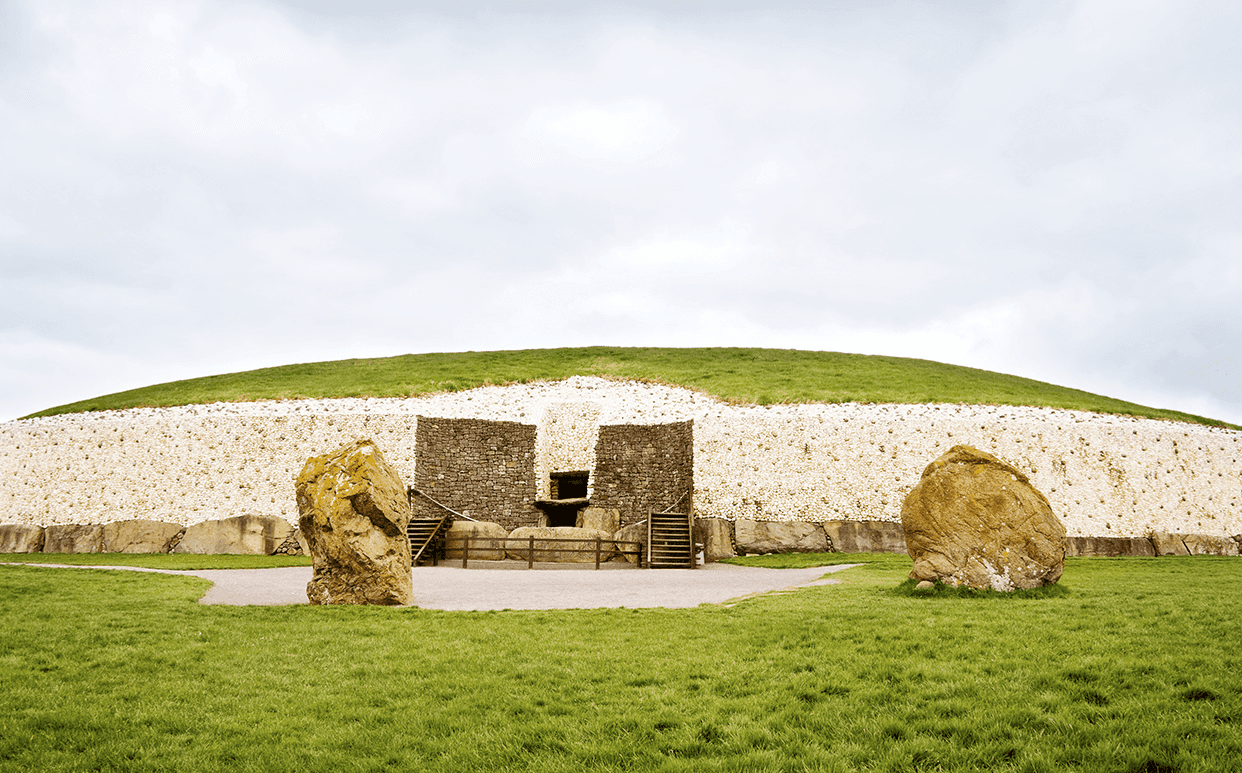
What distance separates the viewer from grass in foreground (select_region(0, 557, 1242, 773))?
4.56 meters

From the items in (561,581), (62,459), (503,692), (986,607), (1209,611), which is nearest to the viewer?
(503,692)

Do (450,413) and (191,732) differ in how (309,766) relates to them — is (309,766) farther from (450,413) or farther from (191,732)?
(450,413)

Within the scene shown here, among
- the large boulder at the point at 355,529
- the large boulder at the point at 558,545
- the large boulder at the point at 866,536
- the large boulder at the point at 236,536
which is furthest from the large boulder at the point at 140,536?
the large boulder at the point at 866,536

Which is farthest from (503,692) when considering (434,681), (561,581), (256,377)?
(256,377)

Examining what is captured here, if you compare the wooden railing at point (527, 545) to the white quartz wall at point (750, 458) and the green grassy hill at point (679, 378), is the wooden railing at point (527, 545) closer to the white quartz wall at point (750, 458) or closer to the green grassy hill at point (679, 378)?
the white quartz wall at point (750, 458)

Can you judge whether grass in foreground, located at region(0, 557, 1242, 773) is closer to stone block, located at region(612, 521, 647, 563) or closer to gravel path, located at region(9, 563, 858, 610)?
gravel path, located at region(9, 563, 858, 610)

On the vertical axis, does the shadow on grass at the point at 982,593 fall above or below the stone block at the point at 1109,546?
above

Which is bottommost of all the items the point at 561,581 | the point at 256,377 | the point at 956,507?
the point at 561,581

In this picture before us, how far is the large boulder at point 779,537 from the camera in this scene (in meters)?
24.9

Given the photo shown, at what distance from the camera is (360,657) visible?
7.37 metres

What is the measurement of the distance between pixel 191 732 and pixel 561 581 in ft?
37.5

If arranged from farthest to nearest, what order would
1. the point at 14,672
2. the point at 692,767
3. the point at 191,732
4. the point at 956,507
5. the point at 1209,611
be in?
the point at 956,507 → the point at 1209,611 → the point at 14,672 → the point at 191,732 → the point at 692,767

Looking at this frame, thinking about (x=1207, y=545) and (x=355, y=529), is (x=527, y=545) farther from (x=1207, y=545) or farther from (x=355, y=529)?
(x=1207, y=545)

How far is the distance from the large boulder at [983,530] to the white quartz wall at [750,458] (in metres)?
14.7
